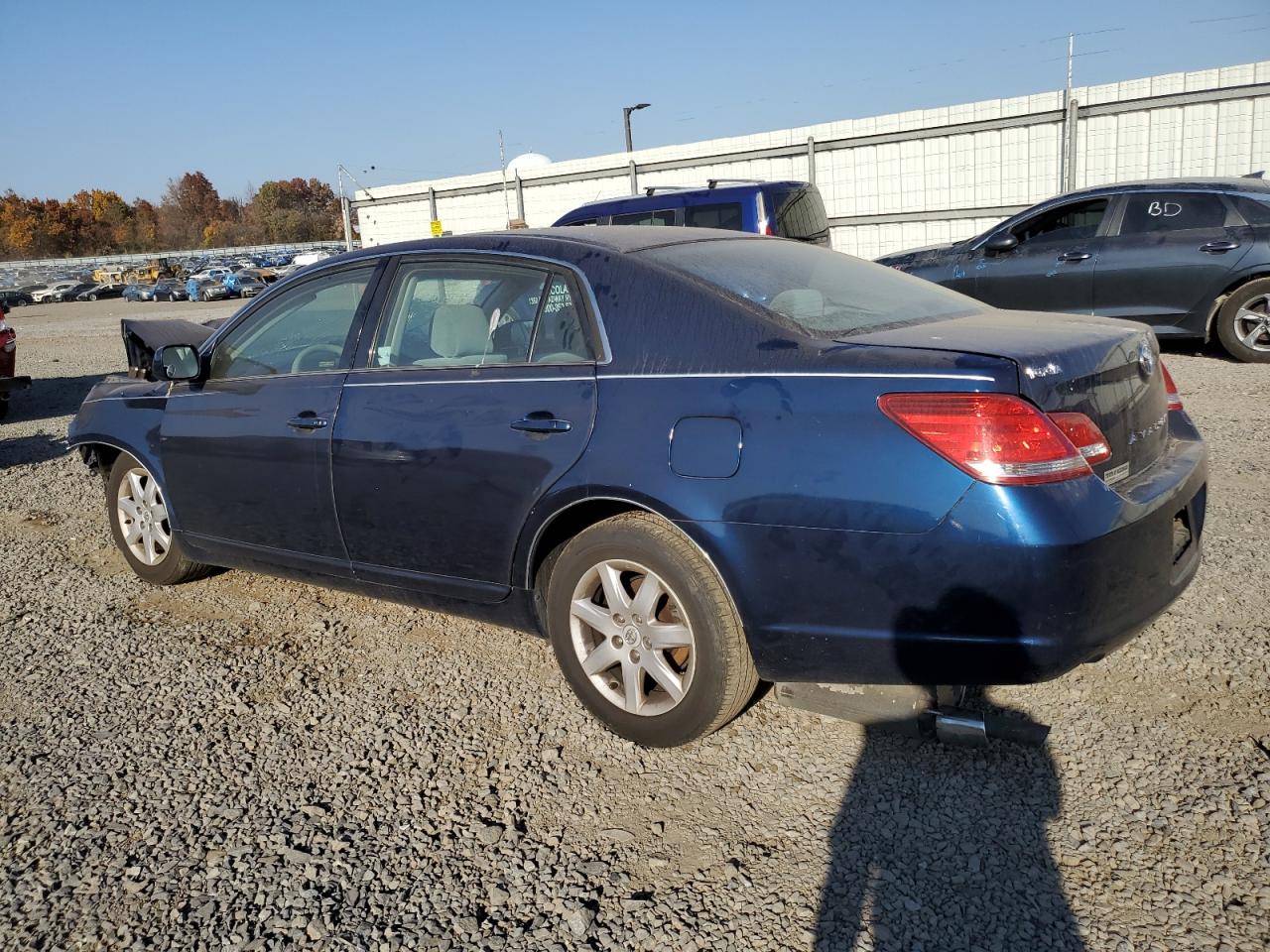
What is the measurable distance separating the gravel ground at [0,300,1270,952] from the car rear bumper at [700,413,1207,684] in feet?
1.31

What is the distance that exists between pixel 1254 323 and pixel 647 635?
8.12 m

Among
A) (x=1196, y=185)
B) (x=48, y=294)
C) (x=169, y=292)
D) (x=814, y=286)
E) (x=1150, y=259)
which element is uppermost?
(x=1196, y=185)

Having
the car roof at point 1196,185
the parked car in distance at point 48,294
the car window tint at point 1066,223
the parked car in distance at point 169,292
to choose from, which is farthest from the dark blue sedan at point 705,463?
the parked car in distance at point 48,294

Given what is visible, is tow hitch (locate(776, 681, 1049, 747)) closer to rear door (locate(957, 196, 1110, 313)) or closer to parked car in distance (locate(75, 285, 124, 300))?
rear door (locate(957, 196, 1110, 313))

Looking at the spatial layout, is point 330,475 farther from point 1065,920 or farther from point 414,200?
point 414,200

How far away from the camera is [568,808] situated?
2814mm

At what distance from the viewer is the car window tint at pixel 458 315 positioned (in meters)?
3.42

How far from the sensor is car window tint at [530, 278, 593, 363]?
323 centimetres

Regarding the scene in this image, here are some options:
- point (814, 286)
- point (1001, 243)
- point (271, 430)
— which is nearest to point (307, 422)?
point (271, 430)

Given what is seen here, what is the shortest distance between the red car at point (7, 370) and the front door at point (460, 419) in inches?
333

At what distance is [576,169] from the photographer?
2403 centimetres

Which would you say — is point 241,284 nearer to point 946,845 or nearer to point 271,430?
point 271,430

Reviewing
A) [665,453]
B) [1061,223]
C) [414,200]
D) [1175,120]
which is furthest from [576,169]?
[665,453]

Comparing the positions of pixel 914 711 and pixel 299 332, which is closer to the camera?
pixel 914 711
